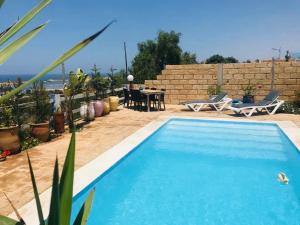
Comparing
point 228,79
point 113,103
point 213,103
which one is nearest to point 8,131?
point 113,103

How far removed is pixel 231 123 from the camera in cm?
1062

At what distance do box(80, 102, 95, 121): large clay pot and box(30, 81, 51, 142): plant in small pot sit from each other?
2.01m

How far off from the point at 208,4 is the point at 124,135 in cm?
1996

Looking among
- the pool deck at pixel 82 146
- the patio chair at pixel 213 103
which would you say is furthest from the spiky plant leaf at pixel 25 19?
the patio chair at pixel 213 103

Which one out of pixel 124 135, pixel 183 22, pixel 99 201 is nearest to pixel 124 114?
pixel 124 135

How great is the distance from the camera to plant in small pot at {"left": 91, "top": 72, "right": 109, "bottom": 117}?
11.6 m

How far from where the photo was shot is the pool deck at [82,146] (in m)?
4.86

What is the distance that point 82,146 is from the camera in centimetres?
752

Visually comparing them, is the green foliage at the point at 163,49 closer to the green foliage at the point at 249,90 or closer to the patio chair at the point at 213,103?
the green foliage at the point at 249,90

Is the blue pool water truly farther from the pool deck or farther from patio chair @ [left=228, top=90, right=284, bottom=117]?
patio chair @ [left=228, top=90, right=284, bottom=117]

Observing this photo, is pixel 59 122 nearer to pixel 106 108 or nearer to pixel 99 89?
pixel 106 108

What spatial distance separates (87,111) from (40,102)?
8.03 ft

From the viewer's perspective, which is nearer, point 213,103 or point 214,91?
point 213,103

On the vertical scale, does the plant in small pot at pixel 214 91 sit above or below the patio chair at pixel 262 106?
above
